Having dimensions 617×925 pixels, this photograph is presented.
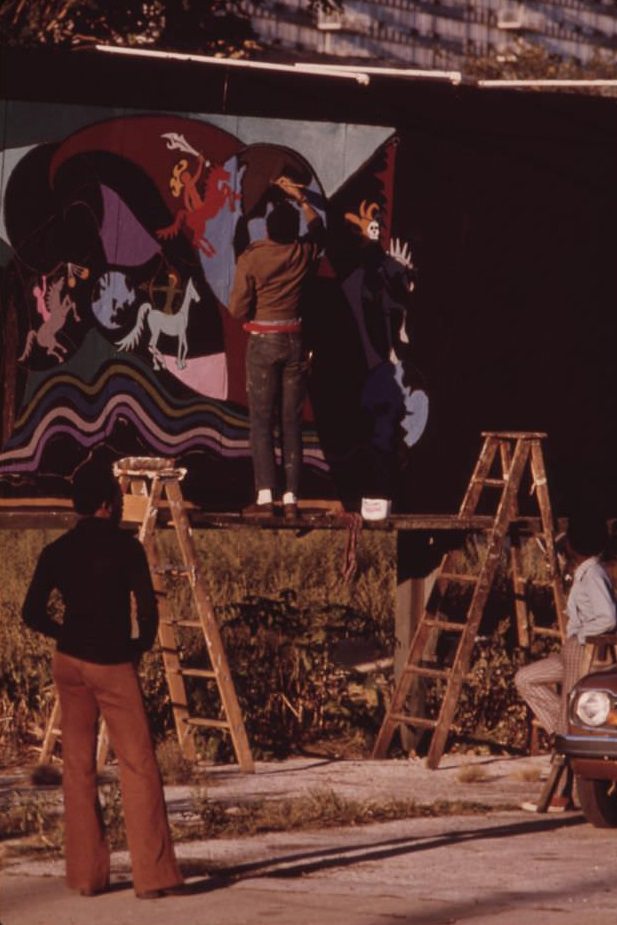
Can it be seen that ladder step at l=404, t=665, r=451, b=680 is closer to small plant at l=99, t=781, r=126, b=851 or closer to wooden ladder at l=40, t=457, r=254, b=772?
wooden ladder at l=40, t=457, r=254, b=772

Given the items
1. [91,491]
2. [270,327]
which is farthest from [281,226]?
[91,491]

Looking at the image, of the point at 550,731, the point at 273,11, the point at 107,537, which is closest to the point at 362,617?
the point at 550,731

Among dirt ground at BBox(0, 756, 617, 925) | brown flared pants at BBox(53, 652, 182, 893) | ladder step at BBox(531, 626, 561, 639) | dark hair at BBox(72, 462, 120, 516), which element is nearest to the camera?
dirt ground at BBox(0, 756, 617, 925)

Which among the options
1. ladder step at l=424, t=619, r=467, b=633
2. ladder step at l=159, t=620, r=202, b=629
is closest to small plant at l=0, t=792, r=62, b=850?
ladder step at l=159, t=620, r=202, b=629

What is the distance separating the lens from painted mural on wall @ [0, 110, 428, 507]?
683 inches

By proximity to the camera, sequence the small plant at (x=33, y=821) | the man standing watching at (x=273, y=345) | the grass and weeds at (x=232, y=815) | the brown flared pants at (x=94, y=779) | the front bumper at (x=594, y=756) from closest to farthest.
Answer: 1. the brown flared pants at (x=94, y=779)
2. the small plant at (x=33, y=821)
3. the grass and weeds at (x=232, y=815)
4. the front bumper at (x=594, y=756)
5. the man standing watching at (x=273, y=345)

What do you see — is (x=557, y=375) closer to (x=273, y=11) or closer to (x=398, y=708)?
(x=398, y=708)

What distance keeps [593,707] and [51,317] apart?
15.8 feet

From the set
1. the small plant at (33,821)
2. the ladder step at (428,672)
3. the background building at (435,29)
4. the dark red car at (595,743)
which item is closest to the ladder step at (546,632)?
the ladder step at (428,672)

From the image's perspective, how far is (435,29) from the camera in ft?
235

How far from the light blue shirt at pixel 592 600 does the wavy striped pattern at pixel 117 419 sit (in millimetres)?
3410

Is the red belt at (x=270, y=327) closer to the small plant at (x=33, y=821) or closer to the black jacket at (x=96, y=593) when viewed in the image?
the small plant at (x=33, y=821)

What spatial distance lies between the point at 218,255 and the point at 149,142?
0.88 metres

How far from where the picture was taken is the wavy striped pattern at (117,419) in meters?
17.4
